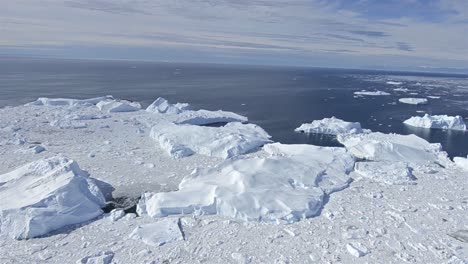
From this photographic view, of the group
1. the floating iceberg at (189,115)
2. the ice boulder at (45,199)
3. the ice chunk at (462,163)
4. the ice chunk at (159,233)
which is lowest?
the ice chunk at (159,233)

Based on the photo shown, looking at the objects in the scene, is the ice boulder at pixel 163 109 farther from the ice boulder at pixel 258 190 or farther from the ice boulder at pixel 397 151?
the ice boulder at pixel 397 151

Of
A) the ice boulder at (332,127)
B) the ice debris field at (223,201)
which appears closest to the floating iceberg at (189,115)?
the ice boulder at (332,127)

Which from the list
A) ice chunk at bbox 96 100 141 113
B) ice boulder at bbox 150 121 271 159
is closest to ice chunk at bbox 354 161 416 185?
ice boulder at bbox 150 121 271 159

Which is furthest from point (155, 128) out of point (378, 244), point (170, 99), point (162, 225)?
point (170, 99)

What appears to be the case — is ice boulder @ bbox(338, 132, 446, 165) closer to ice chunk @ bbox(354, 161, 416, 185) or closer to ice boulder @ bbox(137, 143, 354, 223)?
ice chunk @ bbox(354, 161, 416, 185)

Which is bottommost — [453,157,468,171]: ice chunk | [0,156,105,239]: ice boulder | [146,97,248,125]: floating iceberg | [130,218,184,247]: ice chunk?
[130,218,184,247]: ice chunk

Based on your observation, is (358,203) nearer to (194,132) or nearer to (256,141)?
(256,141)

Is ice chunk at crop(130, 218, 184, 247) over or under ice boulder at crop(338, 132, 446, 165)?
under
